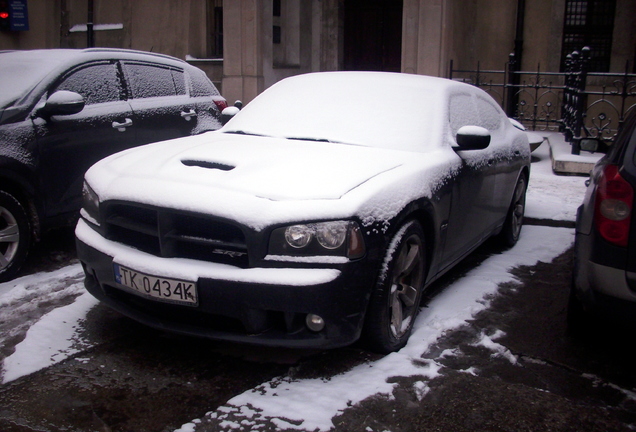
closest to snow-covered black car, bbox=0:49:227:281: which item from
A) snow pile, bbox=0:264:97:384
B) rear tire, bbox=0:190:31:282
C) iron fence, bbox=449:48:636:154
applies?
rear tire, bbox=0:190:31:282

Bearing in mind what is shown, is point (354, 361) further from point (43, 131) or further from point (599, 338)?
point (43, 131)

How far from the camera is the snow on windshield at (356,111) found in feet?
13.3

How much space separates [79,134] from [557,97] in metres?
10.1

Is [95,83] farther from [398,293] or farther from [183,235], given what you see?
[398,293]

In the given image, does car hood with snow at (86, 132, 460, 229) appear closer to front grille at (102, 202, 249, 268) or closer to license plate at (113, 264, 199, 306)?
front grille at (102, 202, 249, 268)

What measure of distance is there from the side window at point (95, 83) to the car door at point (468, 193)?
296 centimetres

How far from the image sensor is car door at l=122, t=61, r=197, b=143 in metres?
5.78

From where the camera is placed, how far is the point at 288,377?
3.17m

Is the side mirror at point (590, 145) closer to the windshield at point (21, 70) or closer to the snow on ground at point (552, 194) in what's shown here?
the snow on ground at point (552, 194)

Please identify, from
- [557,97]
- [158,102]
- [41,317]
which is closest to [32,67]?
[158,102]

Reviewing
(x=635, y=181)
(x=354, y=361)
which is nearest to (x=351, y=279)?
(x=354, y=361)

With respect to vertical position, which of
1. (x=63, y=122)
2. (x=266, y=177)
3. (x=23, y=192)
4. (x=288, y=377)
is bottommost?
(x=288, y=377)

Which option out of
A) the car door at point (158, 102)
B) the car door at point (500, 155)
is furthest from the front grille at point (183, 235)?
the car door at point (158, 102)

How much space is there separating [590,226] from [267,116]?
7.41 feet
